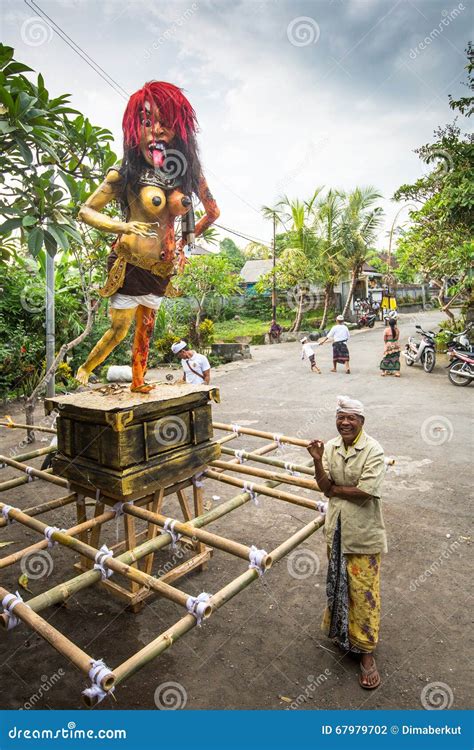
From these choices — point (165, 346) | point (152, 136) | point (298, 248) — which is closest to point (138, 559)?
point (152, 136)

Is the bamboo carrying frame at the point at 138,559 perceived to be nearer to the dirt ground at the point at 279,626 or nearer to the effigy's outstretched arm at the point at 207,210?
the dirt ground at the point at 279,626

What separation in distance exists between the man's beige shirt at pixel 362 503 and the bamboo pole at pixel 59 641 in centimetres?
150

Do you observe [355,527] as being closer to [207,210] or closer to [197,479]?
[197,479]

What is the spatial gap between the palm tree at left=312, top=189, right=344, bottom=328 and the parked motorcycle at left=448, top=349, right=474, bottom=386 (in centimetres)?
1054

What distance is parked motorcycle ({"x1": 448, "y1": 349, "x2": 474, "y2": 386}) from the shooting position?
1011cm

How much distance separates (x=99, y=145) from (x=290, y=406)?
242 inches

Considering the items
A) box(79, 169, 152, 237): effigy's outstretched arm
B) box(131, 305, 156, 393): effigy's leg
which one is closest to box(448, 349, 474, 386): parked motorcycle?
box(131, 305, 156, 393): effigy's leg

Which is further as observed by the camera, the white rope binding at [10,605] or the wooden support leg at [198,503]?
the wooden support leg at [198,503]

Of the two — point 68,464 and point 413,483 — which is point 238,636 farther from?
point 413,483

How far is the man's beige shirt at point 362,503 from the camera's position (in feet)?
8.49

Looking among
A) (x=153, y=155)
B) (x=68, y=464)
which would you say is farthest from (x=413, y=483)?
(x=153, y=155)

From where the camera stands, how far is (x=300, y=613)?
318cm

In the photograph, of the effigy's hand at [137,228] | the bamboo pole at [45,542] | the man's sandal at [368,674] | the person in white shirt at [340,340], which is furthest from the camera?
the person in white shirt at [340,340]

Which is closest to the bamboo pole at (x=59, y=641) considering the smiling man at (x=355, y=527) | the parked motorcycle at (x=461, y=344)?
the smiling man at (x=355, y=527)
